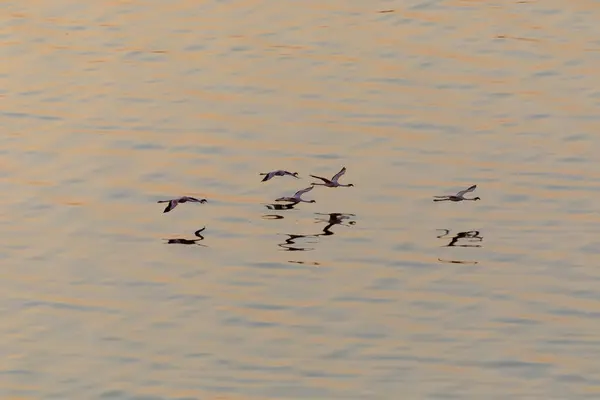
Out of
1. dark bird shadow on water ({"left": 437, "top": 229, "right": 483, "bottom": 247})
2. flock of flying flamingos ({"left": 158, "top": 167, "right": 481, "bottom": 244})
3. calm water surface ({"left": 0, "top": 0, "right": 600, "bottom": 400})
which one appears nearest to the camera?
calm water surface ({"left": 0, "top": 0, "right": 600, "bottom": 400})

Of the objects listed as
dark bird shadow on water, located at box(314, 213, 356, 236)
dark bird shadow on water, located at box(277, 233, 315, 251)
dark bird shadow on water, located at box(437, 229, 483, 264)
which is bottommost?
dark bird shadow on water, located at box(437, 229, 483, 264)

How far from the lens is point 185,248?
29.7 metres

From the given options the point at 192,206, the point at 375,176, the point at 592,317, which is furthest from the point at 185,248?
the point at 592,317

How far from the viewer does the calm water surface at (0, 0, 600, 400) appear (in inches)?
996

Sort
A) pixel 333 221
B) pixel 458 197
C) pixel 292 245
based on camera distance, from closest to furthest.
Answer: pixel 292 245, pixel 333 221, pixel 458 197

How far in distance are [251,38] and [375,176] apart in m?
10.1

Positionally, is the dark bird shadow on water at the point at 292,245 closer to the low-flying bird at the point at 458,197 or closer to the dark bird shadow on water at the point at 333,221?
the dark bird shadow on water at the point at 333,221

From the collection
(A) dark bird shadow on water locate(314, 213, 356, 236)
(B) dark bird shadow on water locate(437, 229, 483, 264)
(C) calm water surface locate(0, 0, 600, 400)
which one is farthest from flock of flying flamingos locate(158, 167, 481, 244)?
(B) dark bird shadow on water locate(437, 229, 483, 264)

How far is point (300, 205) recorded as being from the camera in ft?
105

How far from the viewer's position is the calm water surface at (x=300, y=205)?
83.0 ft

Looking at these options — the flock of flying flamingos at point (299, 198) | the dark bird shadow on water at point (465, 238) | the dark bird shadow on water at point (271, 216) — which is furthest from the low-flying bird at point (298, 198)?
the dark bird shadow on water at point (465, 238)

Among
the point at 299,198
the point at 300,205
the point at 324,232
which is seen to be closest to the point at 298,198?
the point at 299,198

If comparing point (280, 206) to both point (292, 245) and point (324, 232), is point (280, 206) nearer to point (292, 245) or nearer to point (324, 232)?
point (324, 232)

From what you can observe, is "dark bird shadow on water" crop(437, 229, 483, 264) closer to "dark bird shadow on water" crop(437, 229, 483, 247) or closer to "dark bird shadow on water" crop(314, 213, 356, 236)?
"dark bird shadow on water" crop(437, 229, 483, 247)
